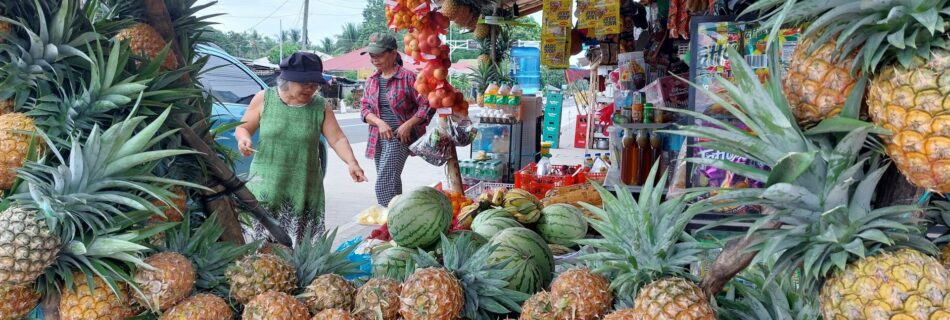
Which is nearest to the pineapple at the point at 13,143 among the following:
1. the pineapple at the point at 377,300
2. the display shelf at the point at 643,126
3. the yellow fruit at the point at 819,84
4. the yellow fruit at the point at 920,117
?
the pineapple at the point at 377,300

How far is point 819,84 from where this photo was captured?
4.40ft

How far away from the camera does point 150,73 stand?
6.91 ft

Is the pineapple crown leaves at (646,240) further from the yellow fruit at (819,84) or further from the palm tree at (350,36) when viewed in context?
the palm tree at (350,36)

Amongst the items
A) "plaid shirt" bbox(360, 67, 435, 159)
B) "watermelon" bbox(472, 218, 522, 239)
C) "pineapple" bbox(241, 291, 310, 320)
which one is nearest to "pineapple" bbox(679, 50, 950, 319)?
"pineapple" bbox(241, 291, 310, 320)

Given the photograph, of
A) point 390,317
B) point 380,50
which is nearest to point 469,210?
point 390,317

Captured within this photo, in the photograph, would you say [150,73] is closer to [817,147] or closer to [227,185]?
[227,185]

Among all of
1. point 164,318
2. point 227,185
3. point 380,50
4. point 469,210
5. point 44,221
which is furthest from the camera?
point 380,50

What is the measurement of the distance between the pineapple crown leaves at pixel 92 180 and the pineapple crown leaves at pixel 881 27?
163 cm

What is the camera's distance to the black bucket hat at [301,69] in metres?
4.12

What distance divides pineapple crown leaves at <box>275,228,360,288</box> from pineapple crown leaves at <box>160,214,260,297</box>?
16 cm

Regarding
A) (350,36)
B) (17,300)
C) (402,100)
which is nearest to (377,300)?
(17,300)

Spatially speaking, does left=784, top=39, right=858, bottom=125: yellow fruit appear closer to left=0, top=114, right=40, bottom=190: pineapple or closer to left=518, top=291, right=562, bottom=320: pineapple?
left=518, top=291, right=562, bottom=320: pineapple

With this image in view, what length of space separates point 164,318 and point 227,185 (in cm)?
71

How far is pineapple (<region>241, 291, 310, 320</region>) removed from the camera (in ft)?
6.07
